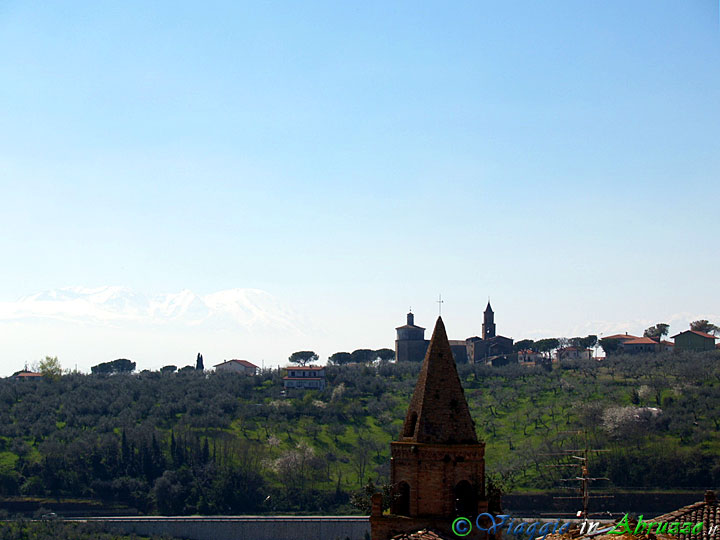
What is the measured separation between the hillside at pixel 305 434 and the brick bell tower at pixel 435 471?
68.7m

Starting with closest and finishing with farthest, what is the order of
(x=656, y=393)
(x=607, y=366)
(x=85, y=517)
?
(x=85, y=517), (x=656, y=393), (x=607, y=366)

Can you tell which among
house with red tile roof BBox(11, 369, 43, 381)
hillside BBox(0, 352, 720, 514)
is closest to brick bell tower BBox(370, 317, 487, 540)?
hillside BBox(0, 352, 720, 514)

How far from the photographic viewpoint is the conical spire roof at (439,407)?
1305 inches

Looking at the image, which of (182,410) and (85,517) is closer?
(85,517)

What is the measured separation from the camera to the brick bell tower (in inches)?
1267

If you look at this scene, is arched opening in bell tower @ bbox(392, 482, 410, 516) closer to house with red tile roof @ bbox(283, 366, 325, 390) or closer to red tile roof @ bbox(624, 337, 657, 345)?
house with red tile roof @ bbox(283, 366, 325, 390)

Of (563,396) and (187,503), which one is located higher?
(563,396)

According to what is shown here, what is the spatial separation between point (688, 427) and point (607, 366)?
5382 cm

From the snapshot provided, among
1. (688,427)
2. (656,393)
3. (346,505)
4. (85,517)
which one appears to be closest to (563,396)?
(656,393)

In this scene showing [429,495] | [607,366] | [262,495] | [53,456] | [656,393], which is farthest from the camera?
[607,366]

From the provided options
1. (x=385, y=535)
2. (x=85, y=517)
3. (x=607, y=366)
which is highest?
(x=607, y=366)

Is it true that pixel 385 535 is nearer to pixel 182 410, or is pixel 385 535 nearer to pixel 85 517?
pixel 85 517

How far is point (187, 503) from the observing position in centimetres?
10962

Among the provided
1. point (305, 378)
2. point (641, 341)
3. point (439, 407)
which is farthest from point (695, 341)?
point (439, 407)
